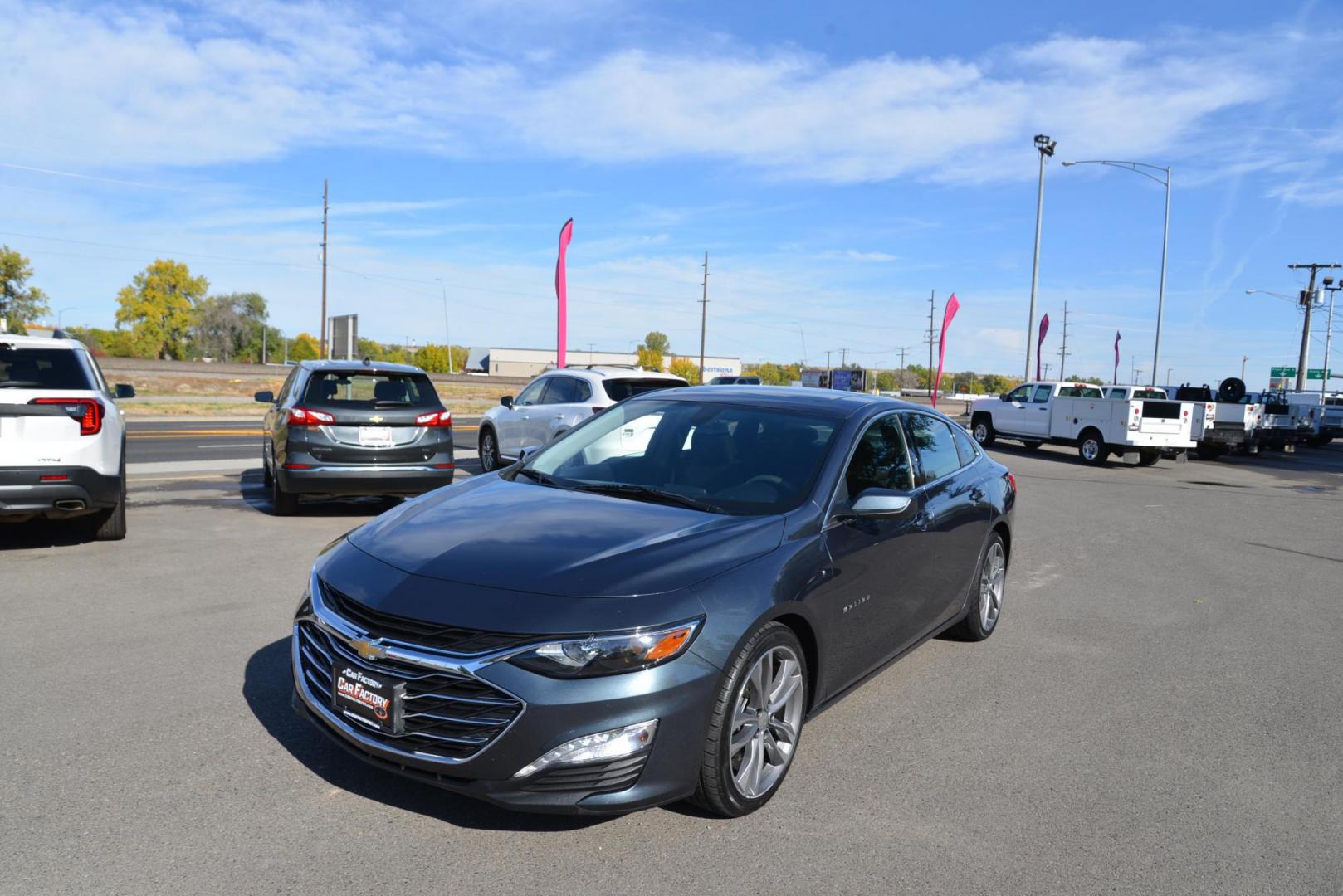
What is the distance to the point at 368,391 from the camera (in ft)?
32.3

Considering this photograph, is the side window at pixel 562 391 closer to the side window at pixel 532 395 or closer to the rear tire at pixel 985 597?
the side window at pixel 532 395

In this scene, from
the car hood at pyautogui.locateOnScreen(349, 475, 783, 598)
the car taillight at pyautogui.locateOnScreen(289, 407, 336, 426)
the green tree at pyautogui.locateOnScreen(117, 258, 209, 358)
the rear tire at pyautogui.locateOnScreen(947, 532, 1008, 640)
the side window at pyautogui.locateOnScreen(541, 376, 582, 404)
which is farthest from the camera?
the green tree at pyautogui.locateOnScreen(117, 258, 209, 358)

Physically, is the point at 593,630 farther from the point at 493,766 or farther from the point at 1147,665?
the point at 1147,665

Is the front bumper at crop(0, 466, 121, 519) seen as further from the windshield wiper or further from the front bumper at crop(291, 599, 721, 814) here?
the front bumper at crop(291, 599, 721, 814)

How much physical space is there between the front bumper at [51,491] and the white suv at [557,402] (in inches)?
197

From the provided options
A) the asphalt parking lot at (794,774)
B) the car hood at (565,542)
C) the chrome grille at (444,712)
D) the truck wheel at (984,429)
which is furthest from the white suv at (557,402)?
the truck wheel at (984,429)

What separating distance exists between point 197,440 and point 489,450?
26.5ft

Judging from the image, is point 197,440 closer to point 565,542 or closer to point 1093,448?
point 565,542

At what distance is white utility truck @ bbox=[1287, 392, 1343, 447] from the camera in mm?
33531

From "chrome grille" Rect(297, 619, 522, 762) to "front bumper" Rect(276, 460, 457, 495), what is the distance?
648cm

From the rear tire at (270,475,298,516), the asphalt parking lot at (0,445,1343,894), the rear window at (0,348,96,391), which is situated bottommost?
the asphalt parking lot at (0,445,1343,894)

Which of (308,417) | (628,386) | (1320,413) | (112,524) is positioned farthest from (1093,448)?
(112,524)

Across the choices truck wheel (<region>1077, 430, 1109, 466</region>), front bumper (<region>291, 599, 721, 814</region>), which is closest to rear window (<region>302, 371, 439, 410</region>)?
front bumper (<region>291, 599, 721, 814</region>)

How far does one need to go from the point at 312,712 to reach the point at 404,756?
0.57 m
